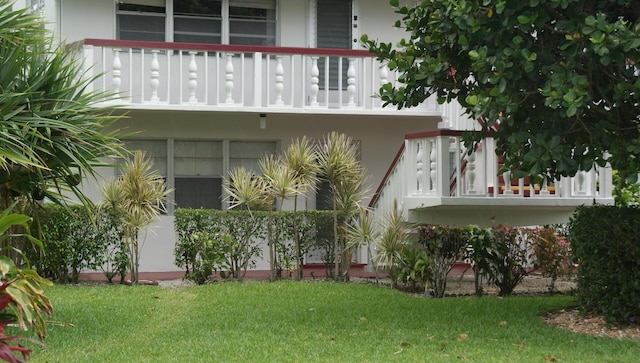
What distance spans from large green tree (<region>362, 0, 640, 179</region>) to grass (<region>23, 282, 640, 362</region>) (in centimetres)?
183

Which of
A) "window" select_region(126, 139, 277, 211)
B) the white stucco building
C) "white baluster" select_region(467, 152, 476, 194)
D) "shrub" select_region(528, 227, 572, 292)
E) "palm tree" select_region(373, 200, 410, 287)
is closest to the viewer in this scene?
Answer: "white baluster" select_region(467, 152, 476, 194)

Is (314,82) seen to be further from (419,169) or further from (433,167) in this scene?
(433,167)

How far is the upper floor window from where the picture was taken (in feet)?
53.1

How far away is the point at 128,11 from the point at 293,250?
17.6 ft

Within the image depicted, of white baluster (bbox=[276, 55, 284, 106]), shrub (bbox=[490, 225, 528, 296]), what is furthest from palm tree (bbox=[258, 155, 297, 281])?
shrub (bbox=[490, 225, 528, 296])

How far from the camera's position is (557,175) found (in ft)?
33.2

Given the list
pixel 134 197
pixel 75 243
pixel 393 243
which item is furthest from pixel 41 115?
pixel 393 243

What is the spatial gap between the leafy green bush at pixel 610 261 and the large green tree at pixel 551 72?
0.85 metres

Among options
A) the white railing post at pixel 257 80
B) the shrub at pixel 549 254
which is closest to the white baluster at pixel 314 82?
the white railing post at pixel 257 80

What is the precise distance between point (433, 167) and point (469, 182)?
0.57 metres

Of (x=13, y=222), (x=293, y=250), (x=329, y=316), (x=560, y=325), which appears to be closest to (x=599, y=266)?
(x=560, y=325)

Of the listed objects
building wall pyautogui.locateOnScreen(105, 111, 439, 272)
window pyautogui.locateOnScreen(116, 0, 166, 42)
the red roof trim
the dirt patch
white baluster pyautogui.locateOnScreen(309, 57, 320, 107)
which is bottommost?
the dirt patch

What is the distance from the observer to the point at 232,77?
1484 cm

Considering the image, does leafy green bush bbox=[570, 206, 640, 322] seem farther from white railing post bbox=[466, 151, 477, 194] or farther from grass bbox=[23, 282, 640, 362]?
white railing post bbox=[466, 151, 477, 194]
